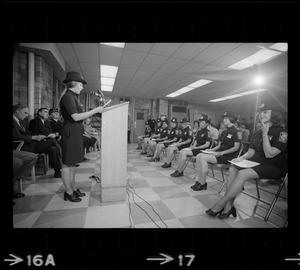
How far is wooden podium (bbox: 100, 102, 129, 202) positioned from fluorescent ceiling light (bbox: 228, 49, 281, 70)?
377cm

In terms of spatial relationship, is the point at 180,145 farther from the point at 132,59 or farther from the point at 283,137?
the point at 132,59

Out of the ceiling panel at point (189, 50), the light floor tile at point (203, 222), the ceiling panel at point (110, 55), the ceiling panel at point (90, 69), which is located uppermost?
the ceiling panel at point (90, 69)

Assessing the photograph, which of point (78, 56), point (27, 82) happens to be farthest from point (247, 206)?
point (27, 82)

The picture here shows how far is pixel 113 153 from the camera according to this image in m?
1.74

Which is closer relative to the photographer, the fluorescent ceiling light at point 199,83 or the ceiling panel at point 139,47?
the ceiling panel at point 139,47

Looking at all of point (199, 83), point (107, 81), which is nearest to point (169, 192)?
point (199, 83)

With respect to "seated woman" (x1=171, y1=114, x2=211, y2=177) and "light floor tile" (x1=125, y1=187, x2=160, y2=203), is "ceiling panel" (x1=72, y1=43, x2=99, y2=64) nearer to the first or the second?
"seated woman" (x1=171, y1=114, x2=211, y2=177)

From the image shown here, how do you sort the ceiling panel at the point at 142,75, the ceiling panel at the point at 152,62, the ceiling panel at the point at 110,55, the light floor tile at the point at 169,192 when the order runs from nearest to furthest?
the light floor tile at the point at 169,192, the ceiling panel at the point at 110,55, the ceiling panel at the point at 152,62, the ceiling panel at the point at 142,75

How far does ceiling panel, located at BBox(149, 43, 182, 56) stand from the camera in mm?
3154

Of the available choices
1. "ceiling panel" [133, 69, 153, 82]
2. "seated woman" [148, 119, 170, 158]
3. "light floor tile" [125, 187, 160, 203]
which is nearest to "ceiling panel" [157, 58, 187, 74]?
"ceiling panel" [133, 69, 153, 82]

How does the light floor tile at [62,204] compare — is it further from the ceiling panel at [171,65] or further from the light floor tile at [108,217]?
the ceiling panel at [171,65]

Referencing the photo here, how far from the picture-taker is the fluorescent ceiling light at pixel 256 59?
339cm

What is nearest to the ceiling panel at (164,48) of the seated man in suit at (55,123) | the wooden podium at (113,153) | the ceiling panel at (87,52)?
the ceiling panel at (87,52)

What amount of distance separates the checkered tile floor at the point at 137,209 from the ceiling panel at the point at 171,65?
3326mm
